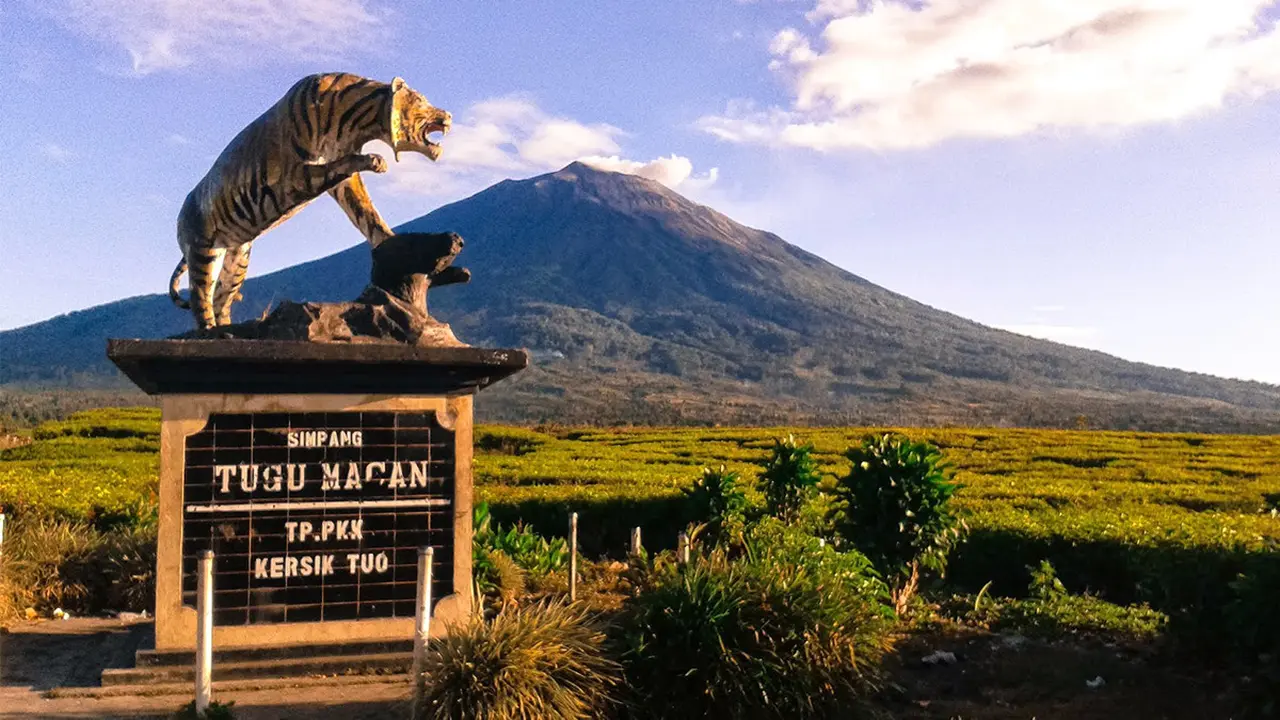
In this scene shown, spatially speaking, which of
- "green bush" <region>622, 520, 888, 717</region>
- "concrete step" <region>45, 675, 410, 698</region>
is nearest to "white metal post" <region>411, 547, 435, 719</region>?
"concrete step" <region>45, 675, 410, 698</region>

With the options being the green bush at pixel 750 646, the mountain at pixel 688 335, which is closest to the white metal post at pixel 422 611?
the green bush at pixel 750 646

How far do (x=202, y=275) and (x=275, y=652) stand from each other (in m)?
3.06

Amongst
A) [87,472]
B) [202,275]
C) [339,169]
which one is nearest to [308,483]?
[202,275]

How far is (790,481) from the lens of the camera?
11.8 metres

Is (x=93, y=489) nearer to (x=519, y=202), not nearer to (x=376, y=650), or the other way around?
(x=376, y=650)

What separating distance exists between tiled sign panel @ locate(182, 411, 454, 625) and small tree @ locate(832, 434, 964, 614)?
13.1 ft

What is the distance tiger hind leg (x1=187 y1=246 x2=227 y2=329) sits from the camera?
7422mm

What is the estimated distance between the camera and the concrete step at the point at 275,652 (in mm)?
6438

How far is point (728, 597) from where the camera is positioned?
19.1 feet

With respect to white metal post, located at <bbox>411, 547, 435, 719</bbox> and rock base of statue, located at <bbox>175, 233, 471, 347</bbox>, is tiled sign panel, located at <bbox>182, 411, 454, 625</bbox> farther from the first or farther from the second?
white metal post, located at <bbox>411, 547, 435, 719</bbox>

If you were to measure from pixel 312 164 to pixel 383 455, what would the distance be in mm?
2223

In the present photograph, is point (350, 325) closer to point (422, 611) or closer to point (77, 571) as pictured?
point (422, 611)

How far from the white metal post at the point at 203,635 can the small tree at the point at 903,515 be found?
564 cm

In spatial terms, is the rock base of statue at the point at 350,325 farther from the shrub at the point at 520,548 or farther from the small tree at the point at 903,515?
the small tree at the point at 903,515
